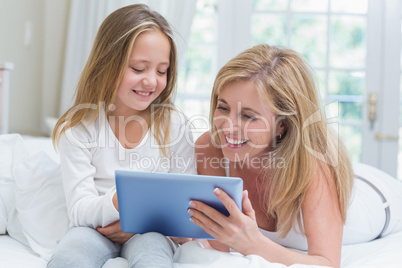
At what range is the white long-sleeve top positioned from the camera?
125 cm

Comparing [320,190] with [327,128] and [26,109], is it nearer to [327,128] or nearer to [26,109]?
[327,128]

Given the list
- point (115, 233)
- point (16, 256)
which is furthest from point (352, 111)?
point (16, 256)

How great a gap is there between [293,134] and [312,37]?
6.46 feet

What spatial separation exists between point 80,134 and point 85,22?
1.77m

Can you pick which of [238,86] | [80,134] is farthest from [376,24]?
[80,134]

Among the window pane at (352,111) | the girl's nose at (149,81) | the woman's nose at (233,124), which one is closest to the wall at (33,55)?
the girl's nose at (149,81)

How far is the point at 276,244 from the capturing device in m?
1.14

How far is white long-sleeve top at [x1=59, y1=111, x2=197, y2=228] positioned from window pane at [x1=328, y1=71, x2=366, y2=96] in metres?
1.84

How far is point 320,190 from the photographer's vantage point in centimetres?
123

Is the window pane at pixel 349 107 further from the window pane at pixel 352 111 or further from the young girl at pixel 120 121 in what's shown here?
the young girl at pixel 120 121

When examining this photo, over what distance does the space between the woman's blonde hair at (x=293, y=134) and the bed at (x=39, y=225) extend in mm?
192

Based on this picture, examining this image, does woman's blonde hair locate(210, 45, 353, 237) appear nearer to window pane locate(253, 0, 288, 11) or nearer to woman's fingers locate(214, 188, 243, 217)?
woman's fingers locate(214, 188, 243, 217)

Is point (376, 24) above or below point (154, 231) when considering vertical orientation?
above

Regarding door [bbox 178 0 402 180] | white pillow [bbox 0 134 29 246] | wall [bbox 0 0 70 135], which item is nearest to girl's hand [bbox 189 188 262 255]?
→ white pillow [bbox 0 134 29 246]
